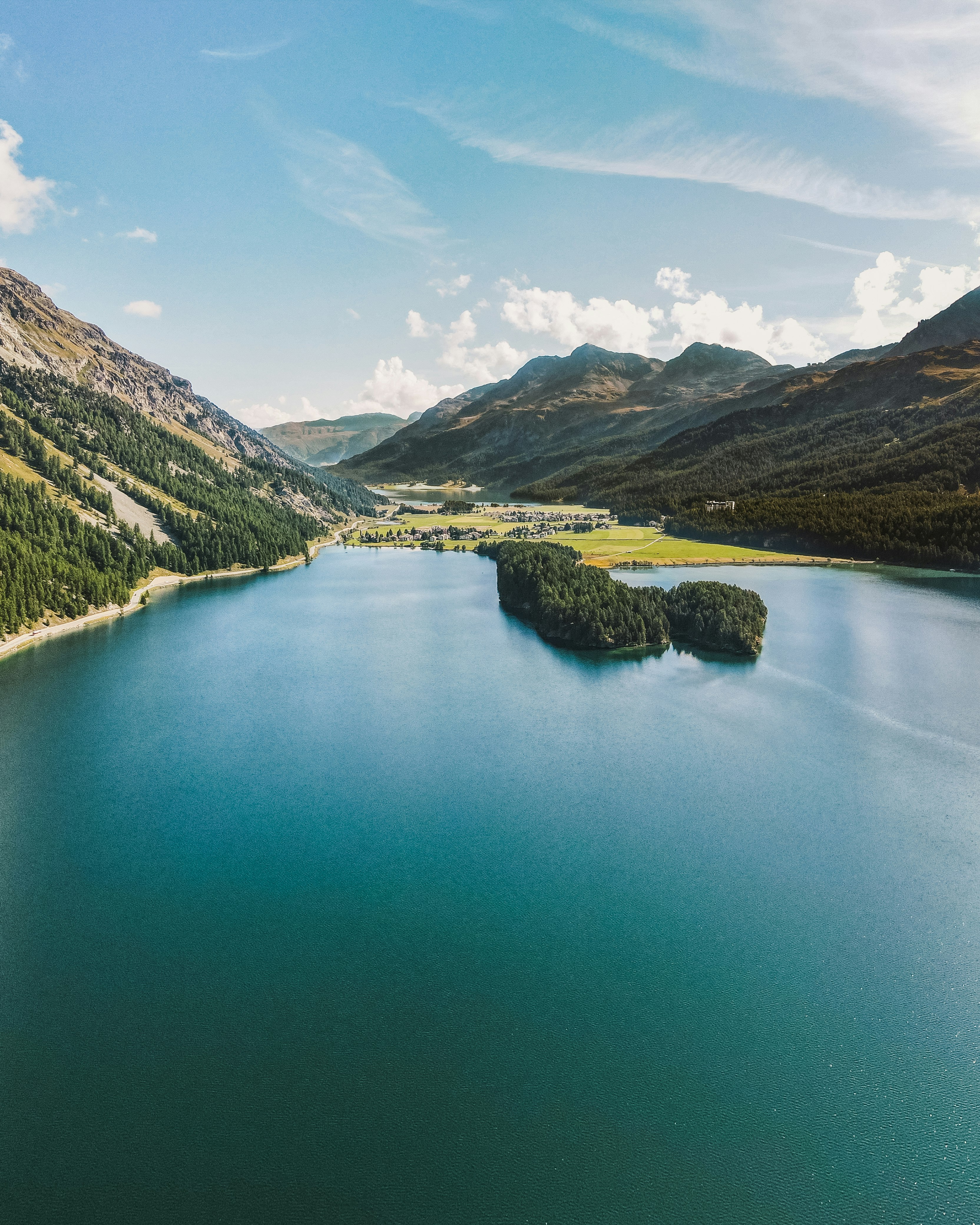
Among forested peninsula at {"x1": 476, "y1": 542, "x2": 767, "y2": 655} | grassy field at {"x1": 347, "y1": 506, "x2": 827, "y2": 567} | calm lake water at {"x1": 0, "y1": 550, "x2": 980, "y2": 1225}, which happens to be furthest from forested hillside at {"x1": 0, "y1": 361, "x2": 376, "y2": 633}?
forested peninsula at {"x1": 476, "y1": 542, "x2": 767, "y2": 655}

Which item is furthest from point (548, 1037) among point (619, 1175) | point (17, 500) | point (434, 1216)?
point (17, 500)

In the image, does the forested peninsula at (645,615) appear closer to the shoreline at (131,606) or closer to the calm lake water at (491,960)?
the calm lake water at (491,960)

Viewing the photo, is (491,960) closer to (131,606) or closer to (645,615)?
(645,615)

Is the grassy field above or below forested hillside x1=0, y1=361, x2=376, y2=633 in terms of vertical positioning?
below

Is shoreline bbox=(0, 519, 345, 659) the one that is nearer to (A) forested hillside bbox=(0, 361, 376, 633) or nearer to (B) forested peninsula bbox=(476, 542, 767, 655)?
(A) forested hillside bbox=(0, 361, 376, 633)

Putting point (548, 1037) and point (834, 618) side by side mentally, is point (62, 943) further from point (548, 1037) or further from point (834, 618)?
point (834, 618)
